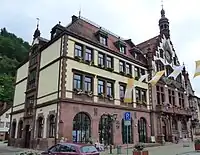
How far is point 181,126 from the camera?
41562 millimetres

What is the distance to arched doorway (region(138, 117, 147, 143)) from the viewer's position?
3400 centimetres

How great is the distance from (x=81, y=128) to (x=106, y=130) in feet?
13.2

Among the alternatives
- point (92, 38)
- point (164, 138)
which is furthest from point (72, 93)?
point (164, 138)

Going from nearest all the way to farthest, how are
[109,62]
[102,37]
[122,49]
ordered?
[109,62] → [102,37] → [122,49]

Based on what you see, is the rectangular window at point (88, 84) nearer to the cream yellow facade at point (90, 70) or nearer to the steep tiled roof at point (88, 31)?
the cream yellow facade at point (90, 70)

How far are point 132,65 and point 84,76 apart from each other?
1096 centimetres

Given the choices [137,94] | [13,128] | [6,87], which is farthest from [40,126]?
[6,87]

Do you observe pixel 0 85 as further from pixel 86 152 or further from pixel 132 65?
pixel 86 152

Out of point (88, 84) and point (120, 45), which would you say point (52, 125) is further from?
point (120, 45)

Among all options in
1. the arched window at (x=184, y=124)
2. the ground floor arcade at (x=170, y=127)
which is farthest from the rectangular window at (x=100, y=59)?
the arched window at (x=184, y=124)

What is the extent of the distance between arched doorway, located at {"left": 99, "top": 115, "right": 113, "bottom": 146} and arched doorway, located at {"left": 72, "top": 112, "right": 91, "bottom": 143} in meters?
1.96

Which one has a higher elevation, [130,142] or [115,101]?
[115,101]

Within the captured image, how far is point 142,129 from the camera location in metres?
34.7

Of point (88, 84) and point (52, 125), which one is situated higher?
point (88, 84)
